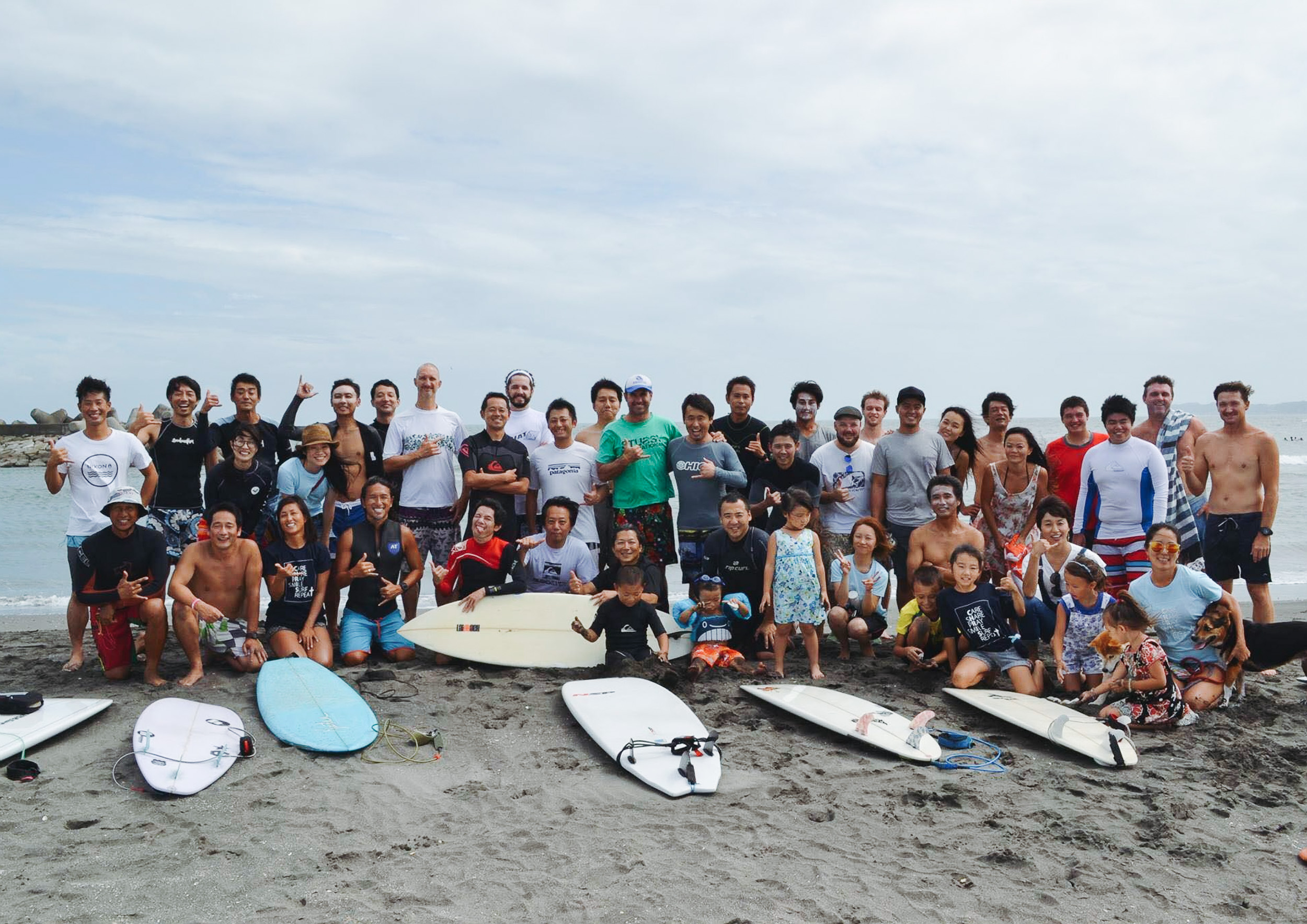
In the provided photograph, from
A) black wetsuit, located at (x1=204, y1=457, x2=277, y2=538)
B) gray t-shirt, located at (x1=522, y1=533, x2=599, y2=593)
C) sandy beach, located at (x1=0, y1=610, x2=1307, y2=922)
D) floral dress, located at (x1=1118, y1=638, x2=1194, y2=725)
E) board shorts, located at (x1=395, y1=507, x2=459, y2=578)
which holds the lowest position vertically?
sandy beach, located at (x1=0, y1=610, x2=1307, y2=922)

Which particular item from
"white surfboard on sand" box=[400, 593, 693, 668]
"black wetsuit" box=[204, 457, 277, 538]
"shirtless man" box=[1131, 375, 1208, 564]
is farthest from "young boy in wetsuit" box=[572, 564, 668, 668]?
"shirtless man" box=[1131, 375, 1208, 564]

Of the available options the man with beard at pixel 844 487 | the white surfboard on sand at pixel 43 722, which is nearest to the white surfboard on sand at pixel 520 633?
the man with beard at pixel 844 487

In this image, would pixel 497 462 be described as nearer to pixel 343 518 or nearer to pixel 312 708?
pixel 343 518

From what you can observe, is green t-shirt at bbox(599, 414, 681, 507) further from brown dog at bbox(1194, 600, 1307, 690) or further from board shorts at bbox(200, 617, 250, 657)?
brown dog at bbox(1194, 600, 1307, 690)

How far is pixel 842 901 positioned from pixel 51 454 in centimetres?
493

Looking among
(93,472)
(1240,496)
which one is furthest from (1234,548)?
(93,472)

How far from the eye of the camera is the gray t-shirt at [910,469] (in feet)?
19.6

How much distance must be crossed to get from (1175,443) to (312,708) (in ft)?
18.2

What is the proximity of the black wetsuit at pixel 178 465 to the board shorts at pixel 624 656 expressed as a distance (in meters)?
2.90

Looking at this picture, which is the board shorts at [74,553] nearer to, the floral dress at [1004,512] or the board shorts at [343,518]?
the board shorts at [343,518]

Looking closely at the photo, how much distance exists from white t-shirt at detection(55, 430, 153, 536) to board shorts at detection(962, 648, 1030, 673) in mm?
5130

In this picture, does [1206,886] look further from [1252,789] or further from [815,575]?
[815,575]

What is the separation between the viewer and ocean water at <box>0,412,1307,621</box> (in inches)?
381

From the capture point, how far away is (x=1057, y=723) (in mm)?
4586
